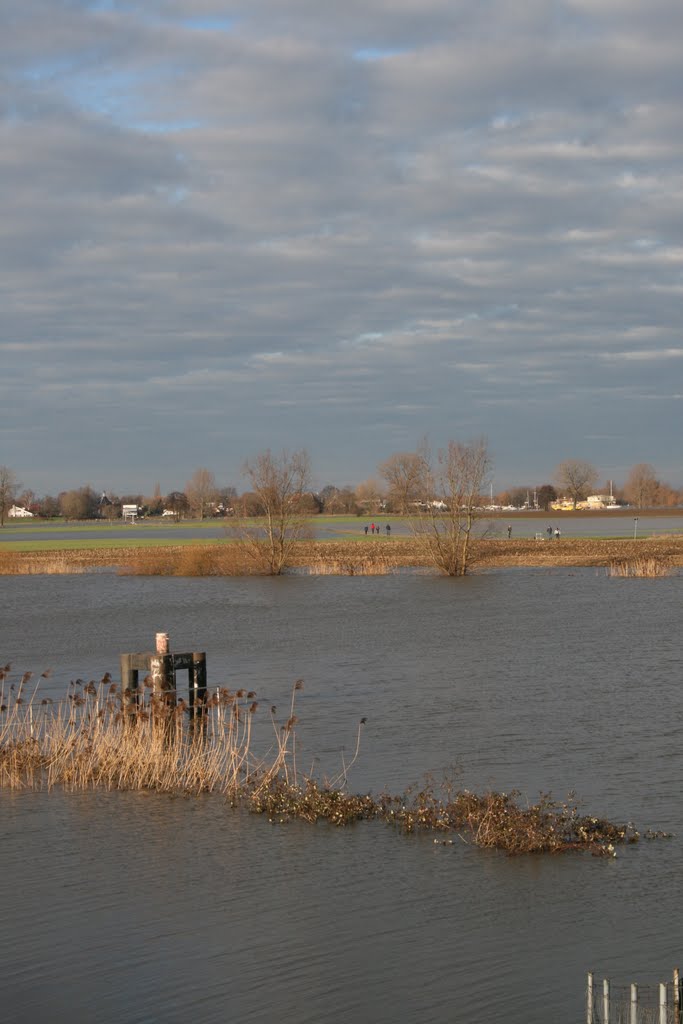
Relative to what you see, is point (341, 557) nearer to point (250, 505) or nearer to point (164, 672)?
point (250, 505)

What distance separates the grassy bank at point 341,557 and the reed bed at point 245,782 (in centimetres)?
4725

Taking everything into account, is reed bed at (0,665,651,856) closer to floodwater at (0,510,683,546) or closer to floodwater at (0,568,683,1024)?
floodwater at (0,568,683,1024)

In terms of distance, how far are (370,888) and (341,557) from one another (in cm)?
6945

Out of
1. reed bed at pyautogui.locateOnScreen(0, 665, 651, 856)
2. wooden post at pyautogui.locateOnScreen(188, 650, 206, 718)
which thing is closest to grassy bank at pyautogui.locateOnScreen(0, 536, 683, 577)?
wooden post at pyautogui.locateOnScreen(188, 650, 206, 718)

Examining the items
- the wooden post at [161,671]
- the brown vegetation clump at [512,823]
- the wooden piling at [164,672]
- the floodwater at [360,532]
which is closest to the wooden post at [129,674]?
the wooden piling at [164,672]

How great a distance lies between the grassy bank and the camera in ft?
222

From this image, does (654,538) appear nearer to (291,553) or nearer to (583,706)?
(291,553)

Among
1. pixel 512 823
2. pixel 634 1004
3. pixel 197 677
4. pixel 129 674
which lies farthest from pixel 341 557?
pixel 634 1004

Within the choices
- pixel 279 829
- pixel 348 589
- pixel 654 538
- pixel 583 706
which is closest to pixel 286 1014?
pixel 279 829

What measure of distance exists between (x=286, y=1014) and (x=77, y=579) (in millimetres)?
58643

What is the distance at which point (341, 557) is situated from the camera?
81250mm

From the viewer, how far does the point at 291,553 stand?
6631cm

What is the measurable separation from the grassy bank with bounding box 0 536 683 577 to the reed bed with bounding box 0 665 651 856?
47248 millimetres

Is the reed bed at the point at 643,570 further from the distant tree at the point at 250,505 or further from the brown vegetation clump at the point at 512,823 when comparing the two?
the brown vegetation clump at the point at 512,823
